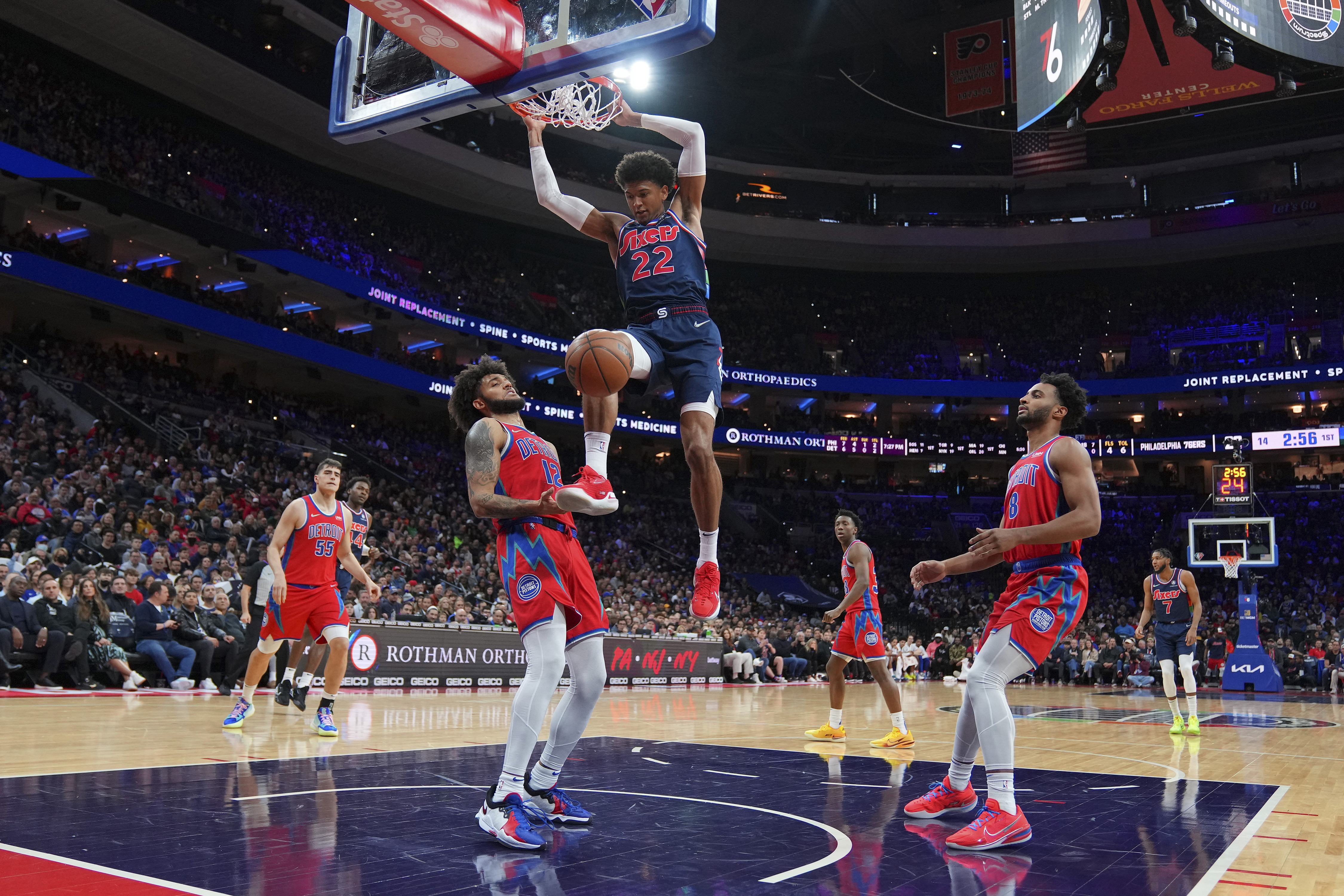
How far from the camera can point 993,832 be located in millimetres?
4574

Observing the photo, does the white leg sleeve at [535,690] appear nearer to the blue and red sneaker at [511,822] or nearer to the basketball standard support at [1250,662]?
the blue and red sneaker at [511,822]

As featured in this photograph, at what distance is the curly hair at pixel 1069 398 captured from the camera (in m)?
5.39

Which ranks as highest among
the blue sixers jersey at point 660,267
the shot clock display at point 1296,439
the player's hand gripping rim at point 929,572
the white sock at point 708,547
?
the shot clock display at point 1296,439

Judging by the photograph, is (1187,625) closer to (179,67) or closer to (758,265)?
(179,67)

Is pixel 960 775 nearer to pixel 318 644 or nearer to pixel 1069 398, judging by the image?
pixel 1069 398

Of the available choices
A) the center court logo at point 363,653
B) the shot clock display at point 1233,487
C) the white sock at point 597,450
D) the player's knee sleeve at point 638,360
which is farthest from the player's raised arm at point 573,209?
the shot clock display at point 1233,487

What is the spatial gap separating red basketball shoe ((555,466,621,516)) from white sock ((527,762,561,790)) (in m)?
1.45

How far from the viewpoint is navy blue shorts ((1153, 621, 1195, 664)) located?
11.6 meters

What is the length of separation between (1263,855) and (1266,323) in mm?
41423

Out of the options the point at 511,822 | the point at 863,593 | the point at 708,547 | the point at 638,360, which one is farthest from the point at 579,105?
the point at 863,593

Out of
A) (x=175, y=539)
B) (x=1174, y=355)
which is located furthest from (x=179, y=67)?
(x=1174, y=355)

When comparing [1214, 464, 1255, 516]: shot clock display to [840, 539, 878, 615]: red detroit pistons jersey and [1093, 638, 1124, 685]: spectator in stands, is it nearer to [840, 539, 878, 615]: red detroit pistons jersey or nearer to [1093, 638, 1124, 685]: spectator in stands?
[1093, 638, 1124, 685]: spectator in stands

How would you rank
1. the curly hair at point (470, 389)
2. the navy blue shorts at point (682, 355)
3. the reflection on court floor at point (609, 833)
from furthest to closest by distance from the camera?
the curly hair at point (470, 389), the navy blue shorts at point (682, 355), the reflection on court floor at point (609, 833)

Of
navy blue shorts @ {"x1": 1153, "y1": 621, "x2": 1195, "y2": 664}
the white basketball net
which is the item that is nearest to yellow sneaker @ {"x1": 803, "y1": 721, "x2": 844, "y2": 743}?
navy blue shorts @ {"x1": 1153, "y1": 621, "x2": 1195, "y2": 664}
